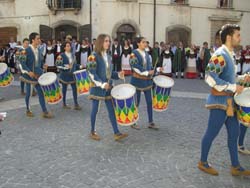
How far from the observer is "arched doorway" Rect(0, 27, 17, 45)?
2106 centimetres

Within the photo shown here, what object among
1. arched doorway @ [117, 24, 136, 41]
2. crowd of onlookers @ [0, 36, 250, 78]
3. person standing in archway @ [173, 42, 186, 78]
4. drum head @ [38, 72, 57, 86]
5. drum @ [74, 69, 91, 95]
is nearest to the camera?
drum head @ [38, 72, 57, 86]

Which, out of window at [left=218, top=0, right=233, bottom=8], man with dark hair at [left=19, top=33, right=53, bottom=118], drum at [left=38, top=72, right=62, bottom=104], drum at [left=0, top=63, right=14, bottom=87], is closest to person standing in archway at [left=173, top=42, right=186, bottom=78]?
window at [left=218, top=0, right=233, bottom=8]

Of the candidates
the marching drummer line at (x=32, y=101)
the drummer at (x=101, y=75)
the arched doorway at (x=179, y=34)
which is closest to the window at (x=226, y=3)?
the arched doorway at (x=179, y=34)

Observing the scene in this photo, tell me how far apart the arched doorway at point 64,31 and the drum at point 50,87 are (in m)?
13.0

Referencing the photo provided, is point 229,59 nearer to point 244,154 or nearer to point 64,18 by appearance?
point 244,154

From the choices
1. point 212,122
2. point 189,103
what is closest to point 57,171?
point 212,122

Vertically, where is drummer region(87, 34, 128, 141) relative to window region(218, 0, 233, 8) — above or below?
below

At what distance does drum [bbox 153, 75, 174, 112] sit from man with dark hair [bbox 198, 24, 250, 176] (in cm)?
201

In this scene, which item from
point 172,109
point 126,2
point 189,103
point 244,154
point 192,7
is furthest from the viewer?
point 192,7

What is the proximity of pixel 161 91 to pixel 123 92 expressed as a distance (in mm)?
980

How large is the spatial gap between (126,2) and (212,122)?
16250 millimetres

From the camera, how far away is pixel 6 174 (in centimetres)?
426

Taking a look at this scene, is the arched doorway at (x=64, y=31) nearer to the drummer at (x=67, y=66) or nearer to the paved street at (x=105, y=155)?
the drummer at (x=67, y=66)

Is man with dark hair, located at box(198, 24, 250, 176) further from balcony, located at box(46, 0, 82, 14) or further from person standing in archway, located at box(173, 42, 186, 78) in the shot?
balcony, located at box(46, 0, 82, 14)
